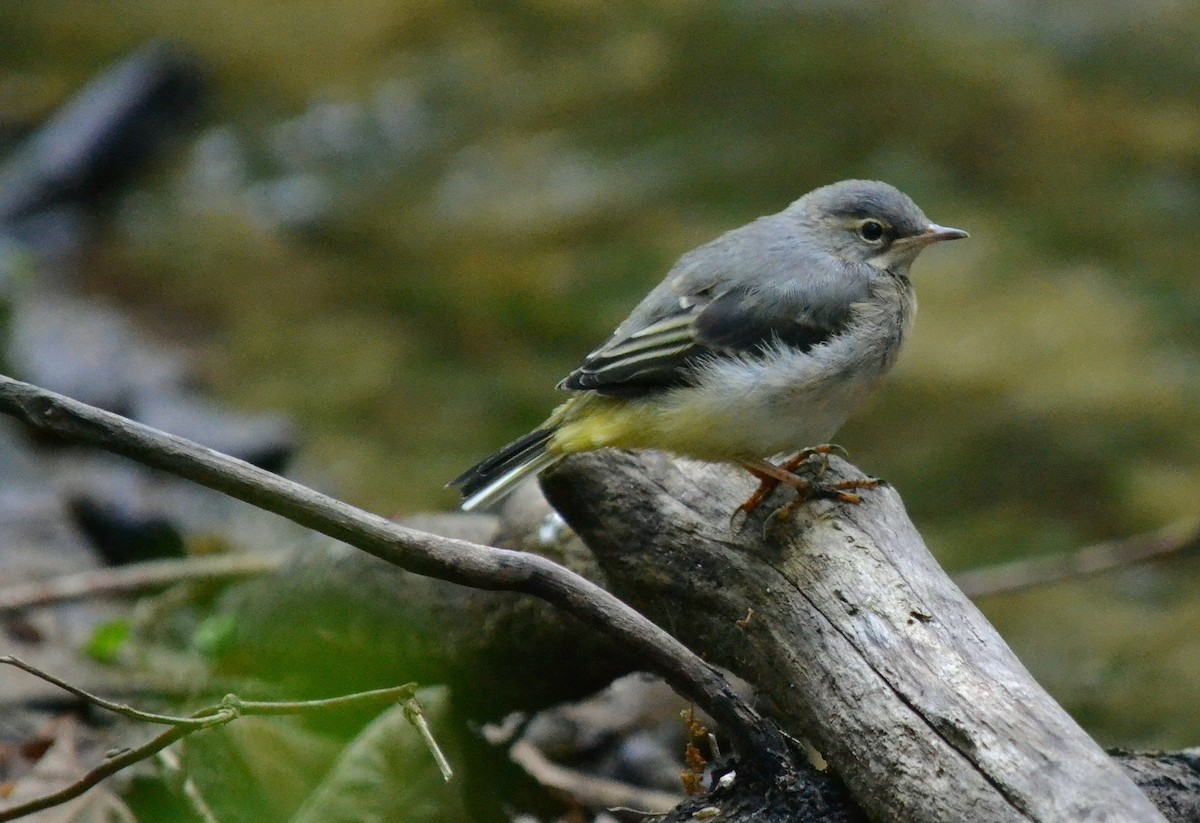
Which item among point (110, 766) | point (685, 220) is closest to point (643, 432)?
point (110, 766)

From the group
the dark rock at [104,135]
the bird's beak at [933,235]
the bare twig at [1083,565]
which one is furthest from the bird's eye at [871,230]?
the dark rock at [104,135]

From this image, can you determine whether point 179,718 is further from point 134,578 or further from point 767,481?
point 134,578

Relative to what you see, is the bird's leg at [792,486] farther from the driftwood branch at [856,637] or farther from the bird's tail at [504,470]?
the bird's tail at [504,470]

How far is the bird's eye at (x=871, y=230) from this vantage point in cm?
521

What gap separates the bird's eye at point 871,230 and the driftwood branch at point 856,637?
1212 mm

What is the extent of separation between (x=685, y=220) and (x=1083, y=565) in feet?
17.7

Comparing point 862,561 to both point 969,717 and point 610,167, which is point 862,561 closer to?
point 969,717

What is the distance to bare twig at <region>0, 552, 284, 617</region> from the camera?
5672 millimetres

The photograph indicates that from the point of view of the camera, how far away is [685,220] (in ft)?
35.9

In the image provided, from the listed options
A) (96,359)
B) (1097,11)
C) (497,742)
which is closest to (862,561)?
(497,742)

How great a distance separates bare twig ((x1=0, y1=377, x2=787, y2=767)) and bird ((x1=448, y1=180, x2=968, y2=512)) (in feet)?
2.93

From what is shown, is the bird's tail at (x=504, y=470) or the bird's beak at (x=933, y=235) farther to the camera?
the bird's beak at (x=933, y=235)

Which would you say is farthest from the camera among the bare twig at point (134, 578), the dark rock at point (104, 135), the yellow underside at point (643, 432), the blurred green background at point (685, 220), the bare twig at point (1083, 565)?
the dark rock at point (104, 135)

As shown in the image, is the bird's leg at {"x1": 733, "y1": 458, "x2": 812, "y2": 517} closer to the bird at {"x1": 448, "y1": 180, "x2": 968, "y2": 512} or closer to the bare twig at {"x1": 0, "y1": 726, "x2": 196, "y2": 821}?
the bird at {"x1": 448, "y1": 180, "x2": 968, "y2": 512}
